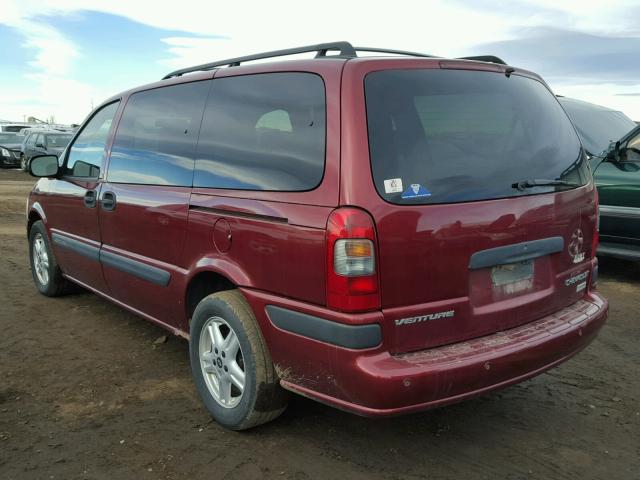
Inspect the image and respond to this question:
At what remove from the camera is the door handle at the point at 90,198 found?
4449 mm

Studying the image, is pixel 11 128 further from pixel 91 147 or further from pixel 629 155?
pixel 629 155

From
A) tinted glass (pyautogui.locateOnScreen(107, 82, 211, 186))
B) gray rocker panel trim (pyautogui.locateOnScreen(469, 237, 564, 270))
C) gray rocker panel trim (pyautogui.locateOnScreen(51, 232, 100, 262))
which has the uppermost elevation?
tinted glass (pyautogui.locateOnScreen(107, 82, 211, 186))

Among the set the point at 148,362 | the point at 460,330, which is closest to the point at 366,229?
the point at 460,330

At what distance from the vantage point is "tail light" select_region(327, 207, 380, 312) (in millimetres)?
2553

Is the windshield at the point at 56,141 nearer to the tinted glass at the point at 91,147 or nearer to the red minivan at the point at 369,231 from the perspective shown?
the tinted glass at the point at 91,147

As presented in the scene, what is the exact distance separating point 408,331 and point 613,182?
4719mm

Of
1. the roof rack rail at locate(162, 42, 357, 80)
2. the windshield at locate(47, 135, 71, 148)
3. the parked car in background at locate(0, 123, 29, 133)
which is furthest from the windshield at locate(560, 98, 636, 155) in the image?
the parked car in background at locate(0, 123, 29, 133)

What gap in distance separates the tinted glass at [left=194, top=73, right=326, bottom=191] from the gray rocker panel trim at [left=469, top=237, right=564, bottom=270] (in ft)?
2.63

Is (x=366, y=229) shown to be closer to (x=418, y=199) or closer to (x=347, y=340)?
(x=418, y=199)

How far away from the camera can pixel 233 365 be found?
3.20 meters

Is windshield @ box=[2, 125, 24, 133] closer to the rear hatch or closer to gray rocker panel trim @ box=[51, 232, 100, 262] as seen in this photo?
gray rocker panel trim @ box=[51, 232, 100, 262]

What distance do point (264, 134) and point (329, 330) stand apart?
1.05m

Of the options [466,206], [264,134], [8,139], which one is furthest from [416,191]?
[8,139]

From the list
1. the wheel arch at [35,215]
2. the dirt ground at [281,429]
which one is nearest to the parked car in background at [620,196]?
the dirt ground at [281,429]
